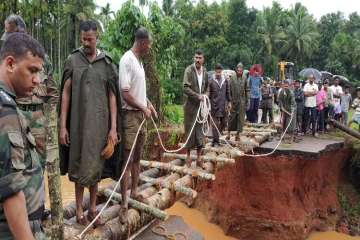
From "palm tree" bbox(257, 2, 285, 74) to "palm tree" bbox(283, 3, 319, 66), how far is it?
0.82m

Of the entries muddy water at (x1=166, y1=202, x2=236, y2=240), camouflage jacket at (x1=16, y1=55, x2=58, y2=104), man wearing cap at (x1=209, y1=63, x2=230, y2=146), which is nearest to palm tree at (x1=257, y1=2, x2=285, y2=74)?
muddy water at (x1=166, y1=202, x2=236, y2=240)

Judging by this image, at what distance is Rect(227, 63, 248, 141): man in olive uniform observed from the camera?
870cm

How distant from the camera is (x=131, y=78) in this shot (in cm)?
387

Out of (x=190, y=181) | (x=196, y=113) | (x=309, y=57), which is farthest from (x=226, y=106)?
(x=309, y=57)

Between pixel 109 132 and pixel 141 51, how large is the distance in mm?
890

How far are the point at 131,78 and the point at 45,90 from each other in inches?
30.4

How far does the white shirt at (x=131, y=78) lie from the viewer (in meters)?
3.81

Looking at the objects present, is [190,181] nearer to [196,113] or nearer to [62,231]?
[196,113]

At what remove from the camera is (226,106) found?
8.20m

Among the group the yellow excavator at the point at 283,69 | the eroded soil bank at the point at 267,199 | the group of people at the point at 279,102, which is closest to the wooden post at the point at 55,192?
the group of people at the point at 279,102

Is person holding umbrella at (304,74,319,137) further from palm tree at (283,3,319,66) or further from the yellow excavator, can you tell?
palm tree at (283,3,319,66)

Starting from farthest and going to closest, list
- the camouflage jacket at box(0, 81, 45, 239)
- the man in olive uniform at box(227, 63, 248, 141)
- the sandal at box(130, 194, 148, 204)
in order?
the man in olive uniform at box(227, 63, 248, 141) → the sandal at box(130, 194, 148, 204) → the camouflage jacket at box(0, 81, 45, 239)

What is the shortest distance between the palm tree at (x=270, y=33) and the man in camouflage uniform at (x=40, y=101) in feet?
104

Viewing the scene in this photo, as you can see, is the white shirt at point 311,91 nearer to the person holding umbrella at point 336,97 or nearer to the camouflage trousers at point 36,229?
the person holding umbrella at point 336,97
